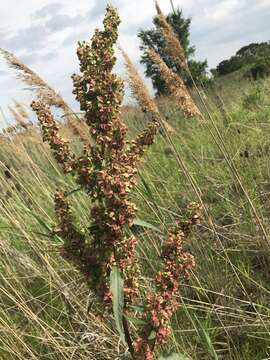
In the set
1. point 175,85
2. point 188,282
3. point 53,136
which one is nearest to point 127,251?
point 53,136

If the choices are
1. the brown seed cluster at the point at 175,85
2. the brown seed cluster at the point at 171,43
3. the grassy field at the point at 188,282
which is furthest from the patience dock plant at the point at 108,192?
the brown seed cluster at the point at 175,85

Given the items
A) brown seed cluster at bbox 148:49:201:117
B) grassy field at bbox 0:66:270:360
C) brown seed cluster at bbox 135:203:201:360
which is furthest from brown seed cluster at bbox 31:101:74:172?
brown seed cluster at bbox 148:49:201:117

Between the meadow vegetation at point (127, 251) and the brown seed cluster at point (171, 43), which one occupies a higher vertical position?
the brown seed cluster at point (171, 43)

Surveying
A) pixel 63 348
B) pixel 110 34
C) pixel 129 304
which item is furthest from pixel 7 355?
pixel 110 34

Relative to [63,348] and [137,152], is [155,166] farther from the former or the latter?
[137,152]

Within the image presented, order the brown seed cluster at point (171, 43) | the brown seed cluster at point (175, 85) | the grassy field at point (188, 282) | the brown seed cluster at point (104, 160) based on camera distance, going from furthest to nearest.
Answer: the brown seed cluster at point (175, 85) → the brown seed cluster at point (171, 43) → the grassy field at point (188, 282) → the brown seed cluster at point (104, 160)

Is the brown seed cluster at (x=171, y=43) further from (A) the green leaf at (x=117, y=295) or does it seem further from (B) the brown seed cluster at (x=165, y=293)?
(A) the green leaf at (x=117, y=295)

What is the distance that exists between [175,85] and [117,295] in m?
2.19

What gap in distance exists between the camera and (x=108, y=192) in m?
1.64

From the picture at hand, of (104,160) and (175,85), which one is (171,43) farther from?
(104,160)

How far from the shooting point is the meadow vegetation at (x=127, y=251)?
1710 mm

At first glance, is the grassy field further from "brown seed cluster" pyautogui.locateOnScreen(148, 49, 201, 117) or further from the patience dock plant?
"brown seed cluster" pyautogui.locateOnScreen(148, 49, 201, 117)

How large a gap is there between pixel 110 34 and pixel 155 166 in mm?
3507

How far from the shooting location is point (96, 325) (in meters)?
2.78
